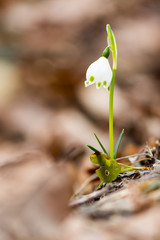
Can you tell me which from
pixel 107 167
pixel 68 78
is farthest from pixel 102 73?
pixel 68 78

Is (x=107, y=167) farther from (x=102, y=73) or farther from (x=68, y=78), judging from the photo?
(x=68, y=78)

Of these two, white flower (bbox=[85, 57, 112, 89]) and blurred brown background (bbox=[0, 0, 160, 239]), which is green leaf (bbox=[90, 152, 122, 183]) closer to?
blurred brown background (bbox=[0, 0, 160, 239])

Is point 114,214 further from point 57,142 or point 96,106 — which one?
point 96,106

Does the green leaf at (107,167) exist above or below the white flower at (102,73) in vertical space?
below

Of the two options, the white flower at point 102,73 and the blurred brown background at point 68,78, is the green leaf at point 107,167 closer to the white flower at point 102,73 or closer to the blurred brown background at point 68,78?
the blurred brown background at point 68,78

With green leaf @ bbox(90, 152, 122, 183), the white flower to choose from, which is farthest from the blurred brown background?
the white flower

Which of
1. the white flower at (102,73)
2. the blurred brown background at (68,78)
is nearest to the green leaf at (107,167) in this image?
the blurred brown background at (68,78)

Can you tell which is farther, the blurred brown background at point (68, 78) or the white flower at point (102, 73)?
the blurred brown background at point (68, 78)
